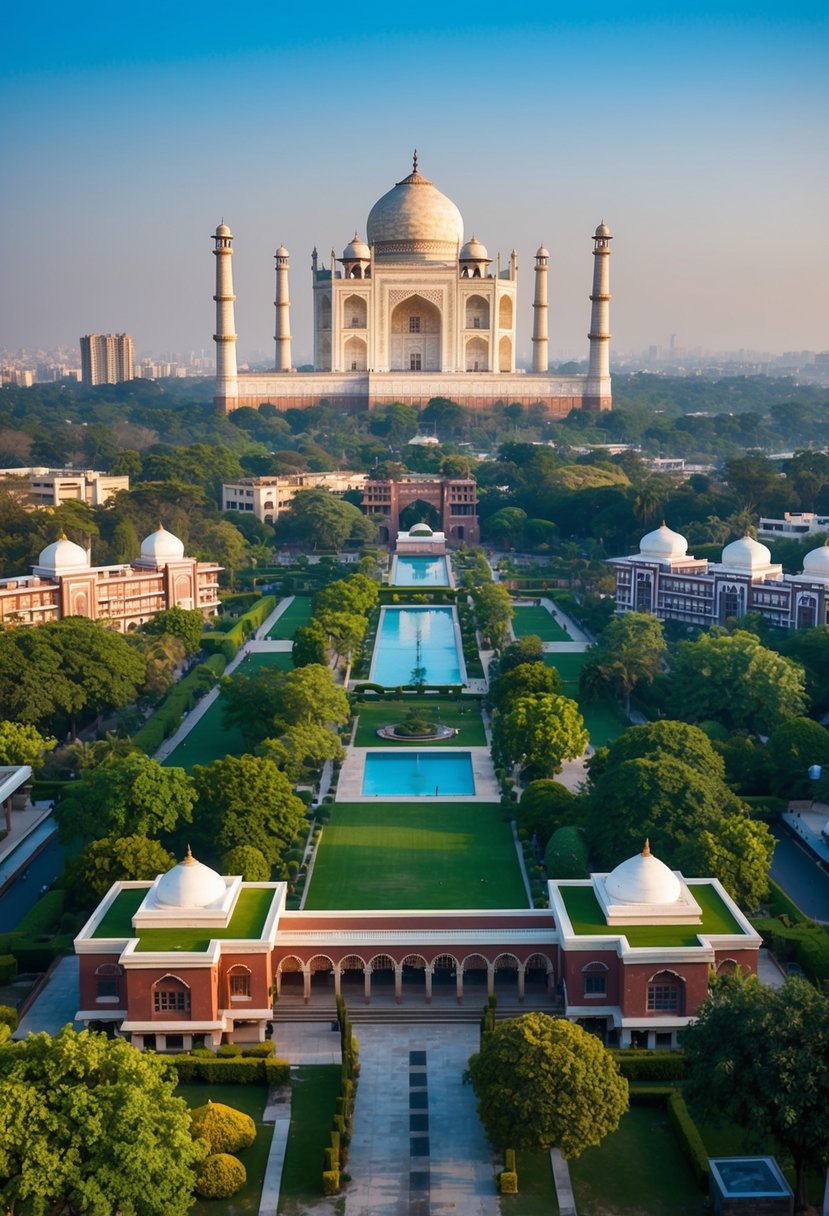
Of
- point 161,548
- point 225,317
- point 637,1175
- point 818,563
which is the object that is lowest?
point 637,1175

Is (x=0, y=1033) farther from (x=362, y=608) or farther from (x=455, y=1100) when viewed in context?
(x=362, y=608)

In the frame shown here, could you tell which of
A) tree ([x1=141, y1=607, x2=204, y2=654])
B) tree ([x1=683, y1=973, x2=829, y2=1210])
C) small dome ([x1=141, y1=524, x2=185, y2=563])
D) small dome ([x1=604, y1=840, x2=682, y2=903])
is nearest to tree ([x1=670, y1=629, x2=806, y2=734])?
small dome ([x1=604, y1=840, x2=682, y2=903])

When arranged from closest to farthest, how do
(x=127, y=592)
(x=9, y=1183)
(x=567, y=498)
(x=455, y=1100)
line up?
1. (x=9, y=1183)
2. (x=455, y=1100)
3. (x=127, y=592)
4. (x=567, y=498)

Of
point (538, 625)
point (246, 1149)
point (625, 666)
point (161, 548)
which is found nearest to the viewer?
point (246, 1149)

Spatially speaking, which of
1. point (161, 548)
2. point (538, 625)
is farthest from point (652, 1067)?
point (161, 548)

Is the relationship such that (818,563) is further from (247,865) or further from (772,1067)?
(772,1067)

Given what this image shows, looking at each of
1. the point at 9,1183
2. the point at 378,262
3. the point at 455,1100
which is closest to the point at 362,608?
the point at 455,1100

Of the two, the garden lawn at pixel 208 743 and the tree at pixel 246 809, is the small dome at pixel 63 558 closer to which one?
the garden lawn at pixel 208 743
